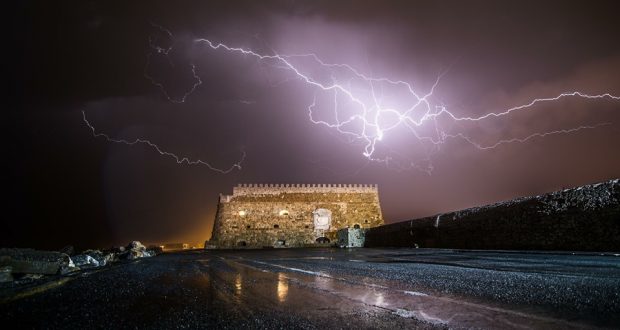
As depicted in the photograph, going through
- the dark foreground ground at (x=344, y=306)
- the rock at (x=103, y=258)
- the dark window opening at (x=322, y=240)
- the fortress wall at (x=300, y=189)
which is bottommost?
the dark window opening at (x=322, y=240)

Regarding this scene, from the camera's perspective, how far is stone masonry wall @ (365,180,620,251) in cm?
540

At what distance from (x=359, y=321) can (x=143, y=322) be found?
89 centimetres

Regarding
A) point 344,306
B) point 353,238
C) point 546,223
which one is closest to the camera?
point 344,306

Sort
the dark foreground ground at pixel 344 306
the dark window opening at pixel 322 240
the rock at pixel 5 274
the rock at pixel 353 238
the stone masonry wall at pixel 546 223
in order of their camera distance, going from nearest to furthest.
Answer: the dark foreground ground at pixel 344 306
the rock at pixel 5 274
the stone masonry wall at pixel 546 223
the rock at pixel 353 238
the dark window opening at pixel 322 240

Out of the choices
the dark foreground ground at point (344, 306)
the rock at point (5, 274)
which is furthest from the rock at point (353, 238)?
the dark foreground ground at point (344, 306)

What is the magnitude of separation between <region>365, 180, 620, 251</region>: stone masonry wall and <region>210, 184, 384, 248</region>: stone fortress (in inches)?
1099

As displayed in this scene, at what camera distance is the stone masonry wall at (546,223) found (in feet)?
17.7

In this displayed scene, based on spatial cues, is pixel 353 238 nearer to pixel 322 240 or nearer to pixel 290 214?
pixel 322 240

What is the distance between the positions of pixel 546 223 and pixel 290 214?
106 ft

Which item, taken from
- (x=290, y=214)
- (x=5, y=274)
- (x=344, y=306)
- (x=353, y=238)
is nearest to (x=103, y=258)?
(x=5, y=274)

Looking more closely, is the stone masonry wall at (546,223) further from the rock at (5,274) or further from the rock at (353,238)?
the rock at (5,274)

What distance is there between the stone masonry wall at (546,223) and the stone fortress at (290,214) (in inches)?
1099

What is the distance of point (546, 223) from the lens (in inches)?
255

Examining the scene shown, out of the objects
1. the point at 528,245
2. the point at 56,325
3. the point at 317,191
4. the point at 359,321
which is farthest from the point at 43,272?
the point at 317,191
